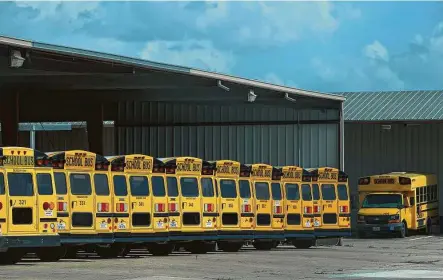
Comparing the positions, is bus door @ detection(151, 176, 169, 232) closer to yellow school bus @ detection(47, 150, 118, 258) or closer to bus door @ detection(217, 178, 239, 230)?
yellow school bus @ detection(47, 150, 118, 258)

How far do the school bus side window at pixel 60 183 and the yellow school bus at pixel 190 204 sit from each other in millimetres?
4229

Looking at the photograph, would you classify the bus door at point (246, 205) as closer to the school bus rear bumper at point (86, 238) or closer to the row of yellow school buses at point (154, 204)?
the row of yellow school buses at point (154, 204)

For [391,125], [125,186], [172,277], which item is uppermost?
[391,125]

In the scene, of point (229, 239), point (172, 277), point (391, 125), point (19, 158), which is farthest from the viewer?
point (391, 125)

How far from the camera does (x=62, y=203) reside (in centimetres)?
2758

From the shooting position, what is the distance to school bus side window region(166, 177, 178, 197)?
31172 mm

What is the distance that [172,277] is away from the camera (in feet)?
72.8

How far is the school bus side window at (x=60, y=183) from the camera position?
27.3m

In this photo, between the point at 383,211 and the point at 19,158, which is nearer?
the point at 19,158

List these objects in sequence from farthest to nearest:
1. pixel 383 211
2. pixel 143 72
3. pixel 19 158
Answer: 1. pixel 383 211
2. pixel 143 72
3. pixel 19 158

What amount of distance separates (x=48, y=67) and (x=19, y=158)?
930 centimetres

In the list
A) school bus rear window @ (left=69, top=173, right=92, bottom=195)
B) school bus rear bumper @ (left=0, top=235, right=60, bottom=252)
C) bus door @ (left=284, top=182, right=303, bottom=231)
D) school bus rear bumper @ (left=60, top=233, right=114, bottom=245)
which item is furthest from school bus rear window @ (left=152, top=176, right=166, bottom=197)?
bus door @ (left=284, top=182, right=303, bottom=231)

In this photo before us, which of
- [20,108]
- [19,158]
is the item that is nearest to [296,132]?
[20,108]

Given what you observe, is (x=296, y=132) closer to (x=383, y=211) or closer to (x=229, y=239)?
(x=383, y=211)
